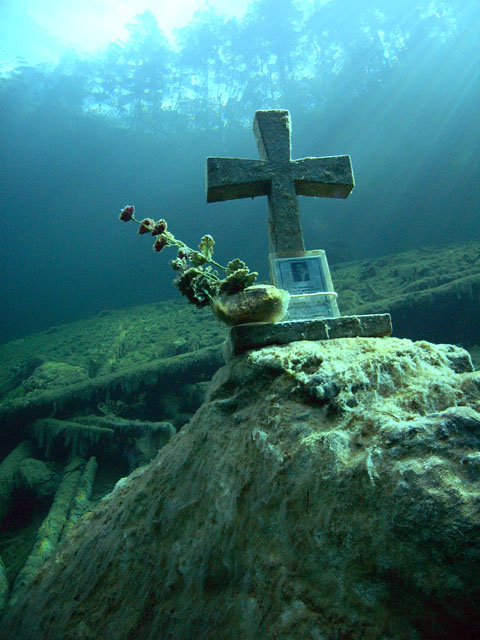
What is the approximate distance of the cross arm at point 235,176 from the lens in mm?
3152

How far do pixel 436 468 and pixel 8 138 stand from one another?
51115 millimetres

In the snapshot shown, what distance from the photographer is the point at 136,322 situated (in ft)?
50.2

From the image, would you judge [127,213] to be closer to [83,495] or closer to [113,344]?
[83,495]

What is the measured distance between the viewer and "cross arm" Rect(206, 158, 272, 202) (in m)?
3.15

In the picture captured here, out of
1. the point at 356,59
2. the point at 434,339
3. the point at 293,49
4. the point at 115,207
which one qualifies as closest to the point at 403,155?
the point at 356,59

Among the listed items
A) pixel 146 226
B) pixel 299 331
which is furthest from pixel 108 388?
pixel 299 331

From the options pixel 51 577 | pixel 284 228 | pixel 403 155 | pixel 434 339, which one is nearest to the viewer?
pixel 51 577

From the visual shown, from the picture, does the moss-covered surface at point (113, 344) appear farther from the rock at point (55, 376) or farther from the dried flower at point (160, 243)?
the dried flower at point (160, 243)

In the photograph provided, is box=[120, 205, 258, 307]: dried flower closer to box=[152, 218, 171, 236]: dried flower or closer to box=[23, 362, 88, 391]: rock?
box=[152, 218, 171, 236]: dried flower

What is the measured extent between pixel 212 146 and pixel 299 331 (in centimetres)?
4017

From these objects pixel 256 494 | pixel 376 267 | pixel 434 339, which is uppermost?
pixel 376 267

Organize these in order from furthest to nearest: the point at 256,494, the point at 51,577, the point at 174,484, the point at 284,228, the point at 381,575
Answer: the point at 284,228, the point at 51,577, the point at 174,484, the point at 256,494, the point at 381,575

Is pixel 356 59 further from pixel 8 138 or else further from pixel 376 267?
pixel 8 138

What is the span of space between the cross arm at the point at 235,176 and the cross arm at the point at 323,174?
1.03 ft
